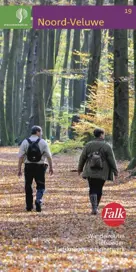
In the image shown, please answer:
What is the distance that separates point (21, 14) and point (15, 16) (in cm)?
32

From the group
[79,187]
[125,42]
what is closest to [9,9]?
[125,42]

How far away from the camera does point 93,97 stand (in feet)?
81.7

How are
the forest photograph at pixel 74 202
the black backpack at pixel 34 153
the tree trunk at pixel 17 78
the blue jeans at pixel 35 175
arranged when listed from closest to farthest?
the forest photograph at pixel 74 202 → the black backpack at pixel 34 153 → the blue jeans at pixel 35 175 → the tree trunk at pixel 17 78

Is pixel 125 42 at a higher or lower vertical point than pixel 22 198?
higher

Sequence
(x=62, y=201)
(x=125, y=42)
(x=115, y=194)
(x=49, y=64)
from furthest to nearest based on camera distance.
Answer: (x=49, y=64)
(x=125, y=42)
(x=115, y=194)
(x=62, y=201)

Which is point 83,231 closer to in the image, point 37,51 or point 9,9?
point 9,9

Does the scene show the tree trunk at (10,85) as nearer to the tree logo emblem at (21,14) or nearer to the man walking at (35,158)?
the tree logo emblem at (21,14)

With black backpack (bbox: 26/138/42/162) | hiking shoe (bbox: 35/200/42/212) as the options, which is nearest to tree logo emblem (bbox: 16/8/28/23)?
black backpack (bbox: 26/138/42/162)

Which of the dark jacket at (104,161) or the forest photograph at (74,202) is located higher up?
the dark jacket at (104,161)

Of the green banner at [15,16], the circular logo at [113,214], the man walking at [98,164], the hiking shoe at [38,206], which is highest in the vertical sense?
the green banner at [15,16]

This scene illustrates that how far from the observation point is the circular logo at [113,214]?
883cm

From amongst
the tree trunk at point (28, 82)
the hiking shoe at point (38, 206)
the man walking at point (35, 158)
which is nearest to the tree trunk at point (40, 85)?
the tree trunk at point (28, 82)

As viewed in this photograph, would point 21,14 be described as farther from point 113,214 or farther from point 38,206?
point 113,214

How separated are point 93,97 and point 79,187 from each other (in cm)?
942
